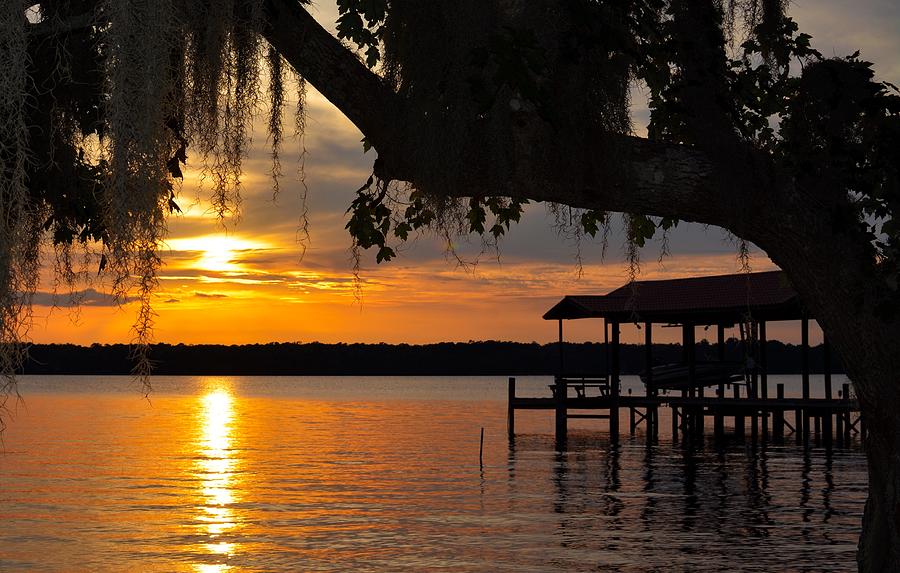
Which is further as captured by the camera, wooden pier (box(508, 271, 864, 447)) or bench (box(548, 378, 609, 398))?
bench (box(548, 378, 609, 398))

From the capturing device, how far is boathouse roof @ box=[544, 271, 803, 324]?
3925 cm

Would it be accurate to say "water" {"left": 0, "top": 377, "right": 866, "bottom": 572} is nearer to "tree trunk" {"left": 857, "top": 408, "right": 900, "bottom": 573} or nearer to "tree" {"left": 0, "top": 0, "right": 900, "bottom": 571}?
"tree trunk" {"left": 857, "top": 408, "right": 900, "bottom": 573}

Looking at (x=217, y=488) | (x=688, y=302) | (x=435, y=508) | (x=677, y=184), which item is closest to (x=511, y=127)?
(x=677, y=184)

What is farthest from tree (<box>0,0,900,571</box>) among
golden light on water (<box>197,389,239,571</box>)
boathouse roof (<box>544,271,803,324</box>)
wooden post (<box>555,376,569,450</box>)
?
wooden post (<box>555,376,569,450</box>)

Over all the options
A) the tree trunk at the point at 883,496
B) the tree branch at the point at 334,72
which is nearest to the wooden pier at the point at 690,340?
the tree trunk at the point at 883,496

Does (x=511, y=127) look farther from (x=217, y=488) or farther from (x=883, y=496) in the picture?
(x=217, y=488)

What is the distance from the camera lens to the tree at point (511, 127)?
4.34m

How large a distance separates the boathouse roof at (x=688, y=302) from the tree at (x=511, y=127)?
32.1 m

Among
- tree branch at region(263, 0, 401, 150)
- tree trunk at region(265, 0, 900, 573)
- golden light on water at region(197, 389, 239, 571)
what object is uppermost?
tree branch at region(263, 0, 401, 150)

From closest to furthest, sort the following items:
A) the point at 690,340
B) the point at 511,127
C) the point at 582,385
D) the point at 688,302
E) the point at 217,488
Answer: the point at 511,127
the point at 217,488
the point at 688,302
the point at 690,340
the point at 582,385

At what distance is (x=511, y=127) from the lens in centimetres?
562

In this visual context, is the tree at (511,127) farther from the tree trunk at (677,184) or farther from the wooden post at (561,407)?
the wooden post at (561,407)

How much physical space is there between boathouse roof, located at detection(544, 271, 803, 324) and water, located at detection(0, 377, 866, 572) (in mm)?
5532

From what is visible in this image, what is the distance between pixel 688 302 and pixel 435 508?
598 inches
